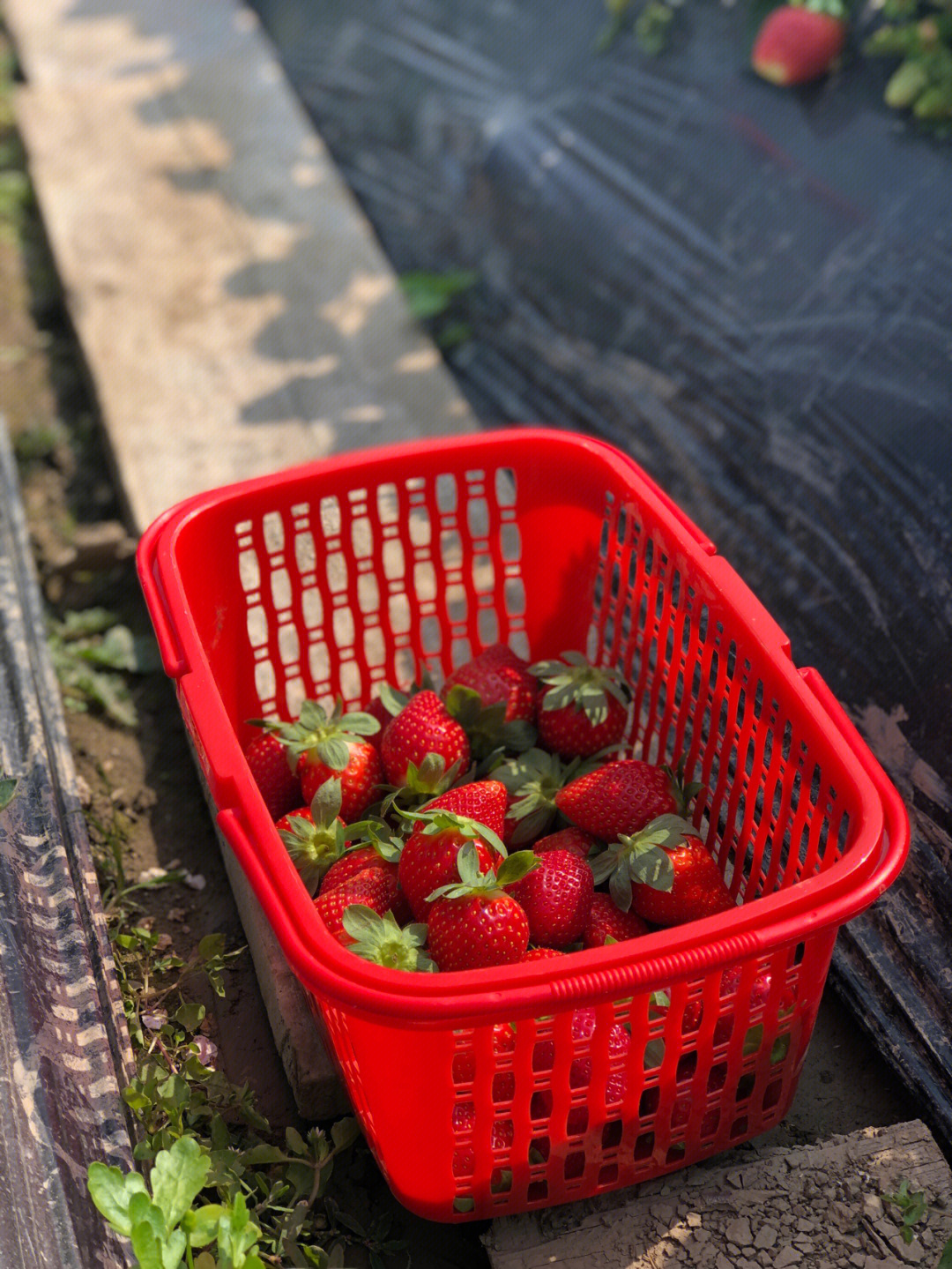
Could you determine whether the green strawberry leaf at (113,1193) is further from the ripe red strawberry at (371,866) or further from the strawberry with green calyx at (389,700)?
the strawberry with green calyx at (389,700)

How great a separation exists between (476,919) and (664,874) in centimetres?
22

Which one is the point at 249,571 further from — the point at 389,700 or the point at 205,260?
the point at 205,260

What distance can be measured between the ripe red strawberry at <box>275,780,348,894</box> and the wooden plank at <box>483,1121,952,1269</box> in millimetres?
431

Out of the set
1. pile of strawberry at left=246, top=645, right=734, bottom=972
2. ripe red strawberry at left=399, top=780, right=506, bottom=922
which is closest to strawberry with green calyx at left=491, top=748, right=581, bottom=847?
pile of strawberry at left=246, top=645, right=734, bottom=972

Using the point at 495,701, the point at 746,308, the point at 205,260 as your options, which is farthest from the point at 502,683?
the point at 205,260

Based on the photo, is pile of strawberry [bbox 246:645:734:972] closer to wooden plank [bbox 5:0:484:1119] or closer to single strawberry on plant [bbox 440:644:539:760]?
single strawberry on plant [bbox 440:644:539:760]

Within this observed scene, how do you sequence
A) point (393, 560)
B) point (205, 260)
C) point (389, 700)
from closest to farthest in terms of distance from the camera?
point (389, 700) → point (393, 560) → point (205, 260)

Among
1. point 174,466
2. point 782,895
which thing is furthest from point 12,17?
point 782,895

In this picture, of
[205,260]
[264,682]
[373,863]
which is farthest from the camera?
[205,260]

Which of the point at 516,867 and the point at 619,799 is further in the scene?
the point at 619,799

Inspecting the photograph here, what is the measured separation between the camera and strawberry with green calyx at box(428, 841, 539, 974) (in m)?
1.23

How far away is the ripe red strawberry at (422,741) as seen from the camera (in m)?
1.51

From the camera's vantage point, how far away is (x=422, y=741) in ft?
4.97

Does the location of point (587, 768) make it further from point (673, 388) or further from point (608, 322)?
point (608, 322)
